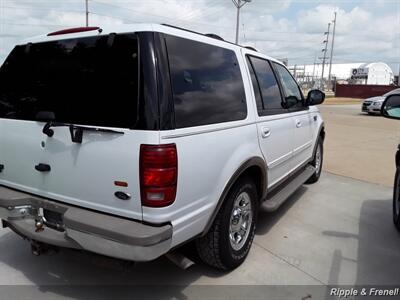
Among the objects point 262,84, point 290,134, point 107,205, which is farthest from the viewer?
point 290,134

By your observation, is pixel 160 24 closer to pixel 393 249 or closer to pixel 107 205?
pixel 107 205

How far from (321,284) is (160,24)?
253 cm

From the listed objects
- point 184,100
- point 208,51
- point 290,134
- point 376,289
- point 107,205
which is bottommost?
point 376,289

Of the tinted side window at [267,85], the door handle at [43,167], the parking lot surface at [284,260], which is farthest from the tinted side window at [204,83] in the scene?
the parking lot surface at [284,260]

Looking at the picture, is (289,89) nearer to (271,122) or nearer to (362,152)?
(271,122)

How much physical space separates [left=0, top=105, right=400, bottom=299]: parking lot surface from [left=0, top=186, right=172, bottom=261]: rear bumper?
0.76 ft

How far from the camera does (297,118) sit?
4.64m

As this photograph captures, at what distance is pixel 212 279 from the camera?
126 inches

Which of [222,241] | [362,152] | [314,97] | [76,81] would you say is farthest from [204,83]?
[362,152]

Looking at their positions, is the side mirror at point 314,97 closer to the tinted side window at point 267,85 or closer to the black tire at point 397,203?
the tinted side window at point 267,85

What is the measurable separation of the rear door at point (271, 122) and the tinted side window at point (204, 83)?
1.22 feet

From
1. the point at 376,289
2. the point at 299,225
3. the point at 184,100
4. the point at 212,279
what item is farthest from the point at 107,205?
the point at 299,225

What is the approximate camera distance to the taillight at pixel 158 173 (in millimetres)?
2291

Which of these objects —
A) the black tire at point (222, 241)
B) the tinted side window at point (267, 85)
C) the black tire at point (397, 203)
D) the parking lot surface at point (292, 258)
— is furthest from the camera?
the black tire at point (397, 203)
